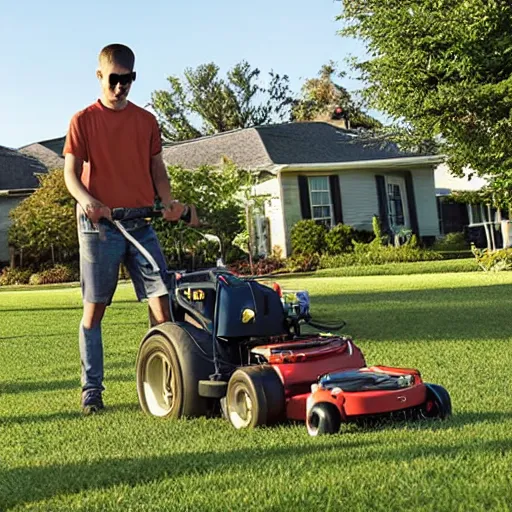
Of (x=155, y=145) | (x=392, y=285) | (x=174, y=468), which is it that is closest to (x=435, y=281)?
(x=392, y=285)

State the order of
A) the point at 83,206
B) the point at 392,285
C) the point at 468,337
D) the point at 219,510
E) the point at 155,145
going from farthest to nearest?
the point at 392,285 < the point at 468,337 < the point at 155,145 < the point at 83,206 < the point at 219,510

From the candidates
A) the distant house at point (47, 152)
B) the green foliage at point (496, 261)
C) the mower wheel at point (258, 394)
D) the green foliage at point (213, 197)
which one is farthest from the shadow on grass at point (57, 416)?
the distant house at point (47, 152)

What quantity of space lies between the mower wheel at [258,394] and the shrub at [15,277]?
2533cm

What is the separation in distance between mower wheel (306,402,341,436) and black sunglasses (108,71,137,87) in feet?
7.54

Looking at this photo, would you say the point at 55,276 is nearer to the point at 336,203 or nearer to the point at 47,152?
the point at 336,203

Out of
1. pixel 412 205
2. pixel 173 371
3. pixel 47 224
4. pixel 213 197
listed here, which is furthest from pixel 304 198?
pixel 173 371

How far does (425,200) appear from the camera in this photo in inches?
1260

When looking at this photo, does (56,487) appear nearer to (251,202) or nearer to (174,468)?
(174,468)

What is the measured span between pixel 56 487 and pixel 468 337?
5.67 m

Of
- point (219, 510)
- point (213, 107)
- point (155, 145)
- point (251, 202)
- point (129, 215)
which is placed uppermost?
point (213, 107)

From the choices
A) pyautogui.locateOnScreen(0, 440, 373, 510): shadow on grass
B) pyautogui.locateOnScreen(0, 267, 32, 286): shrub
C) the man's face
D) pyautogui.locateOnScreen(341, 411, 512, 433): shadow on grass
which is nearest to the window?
pyautogui.locateOnScreen(0, 267, 32, 286): shrub

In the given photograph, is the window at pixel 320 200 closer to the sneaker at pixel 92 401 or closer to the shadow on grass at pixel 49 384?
the shadow on grass at pixel 49 384

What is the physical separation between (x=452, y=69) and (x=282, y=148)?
1949 cm

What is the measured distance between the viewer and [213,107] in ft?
186
